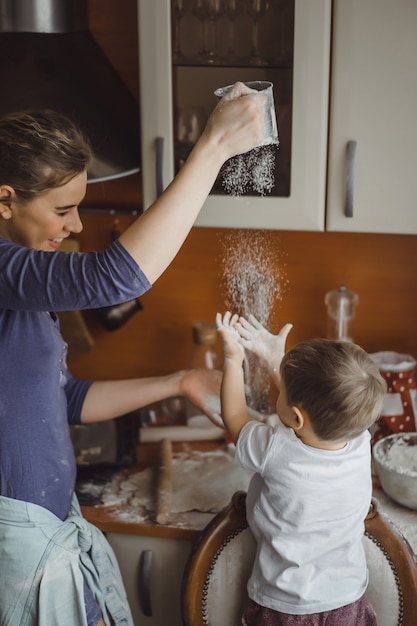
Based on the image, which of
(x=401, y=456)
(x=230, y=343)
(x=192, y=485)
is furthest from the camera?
(x=192, y=485)

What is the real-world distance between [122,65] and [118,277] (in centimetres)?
99

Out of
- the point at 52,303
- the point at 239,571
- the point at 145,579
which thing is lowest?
the point at 145,579

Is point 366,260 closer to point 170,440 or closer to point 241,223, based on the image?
point 241,223

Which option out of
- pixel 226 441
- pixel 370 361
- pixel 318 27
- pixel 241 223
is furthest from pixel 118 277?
pixel 226 441

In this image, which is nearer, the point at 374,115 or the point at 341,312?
the point at 374,115

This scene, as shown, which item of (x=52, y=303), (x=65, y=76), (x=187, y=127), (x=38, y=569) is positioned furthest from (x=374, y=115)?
(x=38, y=569)

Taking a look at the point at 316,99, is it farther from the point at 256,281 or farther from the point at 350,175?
the point at 256,281

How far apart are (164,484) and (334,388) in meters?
0.63

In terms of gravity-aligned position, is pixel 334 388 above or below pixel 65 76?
below

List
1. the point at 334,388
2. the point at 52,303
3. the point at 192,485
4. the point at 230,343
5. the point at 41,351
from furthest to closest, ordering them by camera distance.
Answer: the point at 192,485
the point at 230,343
the point at 41,351
the point at 334,388
the point at 52,303

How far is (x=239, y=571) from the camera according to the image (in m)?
1.56

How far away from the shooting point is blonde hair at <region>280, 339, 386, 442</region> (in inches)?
50.8

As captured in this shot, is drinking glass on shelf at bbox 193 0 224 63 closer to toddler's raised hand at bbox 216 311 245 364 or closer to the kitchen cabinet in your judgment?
the kitchen cabinet

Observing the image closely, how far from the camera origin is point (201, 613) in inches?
61.9
